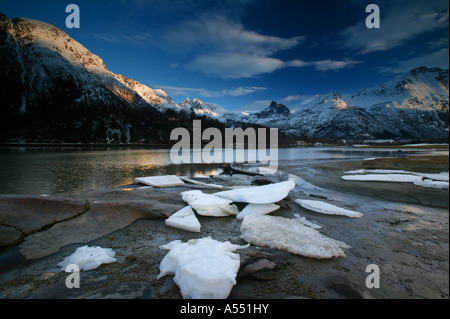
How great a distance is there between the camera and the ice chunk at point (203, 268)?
316 cm

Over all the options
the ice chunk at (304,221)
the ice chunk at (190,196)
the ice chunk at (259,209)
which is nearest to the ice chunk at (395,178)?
the ice chunk at (304,221)

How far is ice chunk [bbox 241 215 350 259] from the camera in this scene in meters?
4.77

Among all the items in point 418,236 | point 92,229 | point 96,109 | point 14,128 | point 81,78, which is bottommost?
point 418,236

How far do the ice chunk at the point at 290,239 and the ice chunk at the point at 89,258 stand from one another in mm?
3457

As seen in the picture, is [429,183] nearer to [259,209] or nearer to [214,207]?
[259,209]

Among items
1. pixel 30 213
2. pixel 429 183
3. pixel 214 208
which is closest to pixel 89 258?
pixel 30 213

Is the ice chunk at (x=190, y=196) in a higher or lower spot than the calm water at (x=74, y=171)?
higher

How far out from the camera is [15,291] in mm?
3262

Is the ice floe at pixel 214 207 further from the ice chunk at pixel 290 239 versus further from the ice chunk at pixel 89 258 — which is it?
the ice chunk at pixel 89 258

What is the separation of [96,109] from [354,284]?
188049 millimetres

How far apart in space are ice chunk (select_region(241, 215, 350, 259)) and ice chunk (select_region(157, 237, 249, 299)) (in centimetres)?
104

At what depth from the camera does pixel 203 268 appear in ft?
11.5

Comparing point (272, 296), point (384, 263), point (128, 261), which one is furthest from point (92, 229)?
point (384, 263)
